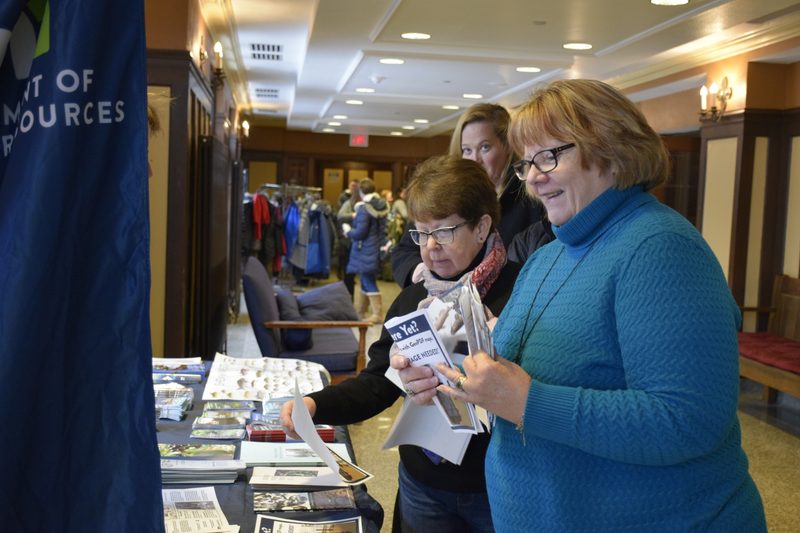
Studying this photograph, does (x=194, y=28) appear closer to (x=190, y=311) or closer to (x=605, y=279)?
(x=190, y=311)

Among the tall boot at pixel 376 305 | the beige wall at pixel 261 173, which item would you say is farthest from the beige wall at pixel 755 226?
the beige wall at pixel 261 173

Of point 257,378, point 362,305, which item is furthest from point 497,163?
point 362,305

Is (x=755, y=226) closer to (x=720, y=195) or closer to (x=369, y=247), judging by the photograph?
(x=720, y=195)

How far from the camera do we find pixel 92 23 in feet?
2.72

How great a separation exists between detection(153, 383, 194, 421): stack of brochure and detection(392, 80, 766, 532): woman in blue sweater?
4.34ft

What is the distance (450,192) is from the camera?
1.99 meters

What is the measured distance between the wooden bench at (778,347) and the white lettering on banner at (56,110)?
19.0 ft

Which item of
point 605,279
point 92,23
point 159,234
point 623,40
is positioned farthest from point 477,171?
point 623,40

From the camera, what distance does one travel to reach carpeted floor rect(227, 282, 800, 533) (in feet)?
14.3

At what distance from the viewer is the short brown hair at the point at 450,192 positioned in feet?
6.52

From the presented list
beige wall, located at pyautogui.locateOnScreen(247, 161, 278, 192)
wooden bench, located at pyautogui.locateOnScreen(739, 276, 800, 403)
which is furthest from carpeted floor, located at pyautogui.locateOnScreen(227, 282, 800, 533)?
beige wall, located at pyautogui.locateOnScreen(247, 161, 278, 192)

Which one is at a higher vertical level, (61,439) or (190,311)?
(61,439)

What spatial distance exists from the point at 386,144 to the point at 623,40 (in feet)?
46.3

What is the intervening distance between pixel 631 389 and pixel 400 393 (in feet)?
3.09
